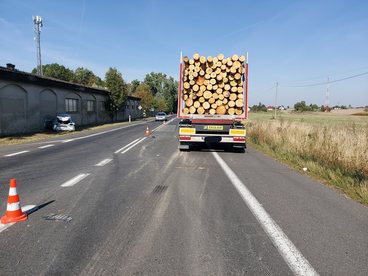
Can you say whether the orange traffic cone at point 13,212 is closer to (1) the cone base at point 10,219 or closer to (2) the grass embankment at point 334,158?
(1) the cone base at point 10,219

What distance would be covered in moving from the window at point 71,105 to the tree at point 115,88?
11.3m

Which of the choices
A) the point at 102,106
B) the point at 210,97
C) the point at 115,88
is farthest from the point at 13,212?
the point at 115,88

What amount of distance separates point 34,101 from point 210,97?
65.1ft

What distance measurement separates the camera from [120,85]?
48.8 meters

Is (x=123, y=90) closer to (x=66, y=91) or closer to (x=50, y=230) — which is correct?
(x=66, y=91)

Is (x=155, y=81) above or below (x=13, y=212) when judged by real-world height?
above

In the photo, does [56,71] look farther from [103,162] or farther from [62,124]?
[103,162]

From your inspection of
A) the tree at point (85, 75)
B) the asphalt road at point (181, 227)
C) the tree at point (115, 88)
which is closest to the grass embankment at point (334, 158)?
the asphalt road at point (181, 227)

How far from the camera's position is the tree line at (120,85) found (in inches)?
1914

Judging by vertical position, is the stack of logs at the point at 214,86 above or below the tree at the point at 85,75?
below

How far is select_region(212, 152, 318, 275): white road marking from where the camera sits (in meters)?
3.28

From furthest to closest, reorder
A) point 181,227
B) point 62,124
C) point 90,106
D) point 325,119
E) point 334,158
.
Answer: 1. point 325,119
2. point 90,106
3. point 62,124
4. point 334,158
5. point 181,227

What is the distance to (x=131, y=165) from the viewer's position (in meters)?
9.62

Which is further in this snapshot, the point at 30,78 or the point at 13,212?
the point at 30,78
